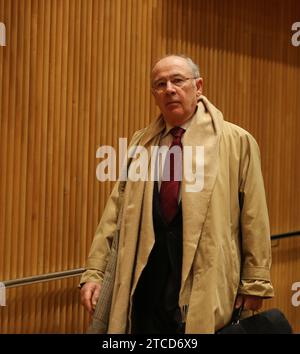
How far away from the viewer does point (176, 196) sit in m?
2.14

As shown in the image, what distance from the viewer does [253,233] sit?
209 centimetres

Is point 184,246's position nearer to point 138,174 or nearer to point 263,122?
point 138,174

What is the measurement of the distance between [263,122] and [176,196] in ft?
5.36

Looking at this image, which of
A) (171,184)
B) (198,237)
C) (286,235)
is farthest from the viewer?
(286,235)

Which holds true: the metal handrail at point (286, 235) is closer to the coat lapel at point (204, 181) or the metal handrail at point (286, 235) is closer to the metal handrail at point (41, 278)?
the metal handrail at point (41, 278)

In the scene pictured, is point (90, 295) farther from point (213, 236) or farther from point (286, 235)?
point (286, 235)

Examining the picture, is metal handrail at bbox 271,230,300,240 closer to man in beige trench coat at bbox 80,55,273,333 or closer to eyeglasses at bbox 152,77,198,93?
man in beige trench coat at bbox 80,55,273,333

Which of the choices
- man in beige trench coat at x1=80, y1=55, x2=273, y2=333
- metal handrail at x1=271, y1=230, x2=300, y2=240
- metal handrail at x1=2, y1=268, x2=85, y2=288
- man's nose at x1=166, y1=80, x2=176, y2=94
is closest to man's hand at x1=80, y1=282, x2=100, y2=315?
man in beige trench coat at x1=80, y1=55, x2=273, y2=333

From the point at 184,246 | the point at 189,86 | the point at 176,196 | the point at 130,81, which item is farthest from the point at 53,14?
the point at 184,246

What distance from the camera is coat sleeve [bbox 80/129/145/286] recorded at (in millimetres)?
2242

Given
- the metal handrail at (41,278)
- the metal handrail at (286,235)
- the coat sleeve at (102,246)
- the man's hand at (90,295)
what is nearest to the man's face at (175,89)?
the coat sleeve at (102,246)

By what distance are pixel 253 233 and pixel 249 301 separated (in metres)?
0.24

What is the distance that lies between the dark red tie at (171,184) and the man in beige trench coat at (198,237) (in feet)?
0.09

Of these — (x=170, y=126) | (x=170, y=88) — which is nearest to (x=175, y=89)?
(x=170, y=88)
